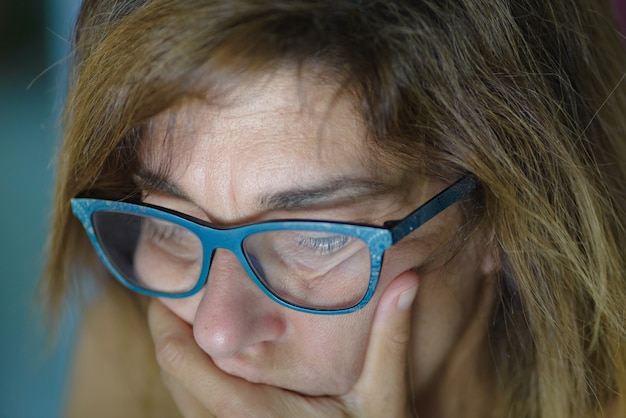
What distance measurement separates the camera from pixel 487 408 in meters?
1.62

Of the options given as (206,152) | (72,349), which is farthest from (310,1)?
(72,349)

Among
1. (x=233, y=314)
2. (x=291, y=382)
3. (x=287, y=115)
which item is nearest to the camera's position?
(x=287, y=115)

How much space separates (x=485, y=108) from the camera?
122 centimetres

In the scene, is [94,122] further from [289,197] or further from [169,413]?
[169,413]

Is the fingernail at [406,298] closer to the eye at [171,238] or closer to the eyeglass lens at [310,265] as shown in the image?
the eyeglass lens at [310,265]

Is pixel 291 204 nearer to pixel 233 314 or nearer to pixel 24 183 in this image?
pixel 233 314

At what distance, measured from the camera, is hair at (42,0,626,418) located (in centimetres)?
114

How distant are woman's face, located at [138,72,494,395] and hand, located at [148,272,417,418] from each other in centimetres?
2

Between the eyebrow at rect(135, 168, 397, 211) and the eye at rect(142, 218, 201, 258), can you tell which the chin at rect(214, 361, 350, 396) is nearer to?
the eye at rect(142, 218, 201, 258)

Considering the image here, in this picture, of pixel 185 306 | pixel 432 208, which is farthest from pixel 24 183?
pixel 432 208

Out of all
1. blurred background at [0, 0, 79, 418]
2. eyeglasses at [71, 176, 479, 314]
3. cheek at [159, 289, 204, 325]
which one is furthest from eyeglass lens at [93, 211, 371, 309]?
blurred background at [0, 0, 79, 418]

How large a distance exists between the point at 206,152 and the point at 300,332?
0.36 meters

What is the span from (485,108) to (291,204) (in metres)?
0.35

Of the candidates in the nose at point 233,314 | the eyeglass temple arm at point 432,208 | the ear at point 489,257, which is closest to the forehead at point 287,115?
the eyeglass temple arm at point 432,208
